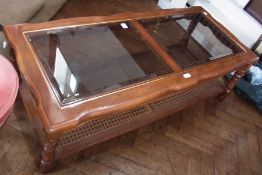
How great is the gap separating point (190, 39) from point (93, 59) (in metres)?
0.65

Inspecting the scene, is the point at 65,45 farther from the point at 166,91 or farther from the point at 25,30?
the point at 166,91

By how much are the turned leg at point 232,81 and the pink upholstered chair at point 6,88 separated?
1.33m

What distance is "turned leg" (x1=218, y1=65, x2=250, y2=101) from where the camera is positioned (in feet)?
5.55

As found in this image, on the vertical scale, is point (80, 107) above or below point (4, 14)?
above

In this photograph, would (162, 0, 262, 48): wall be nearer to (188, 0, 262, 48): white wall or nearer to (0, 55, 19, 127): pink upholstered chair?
(188, 0, 262, 48): white wall

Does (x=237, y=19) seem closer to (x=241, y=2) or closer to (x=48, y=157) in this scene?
(x=241, y=2)

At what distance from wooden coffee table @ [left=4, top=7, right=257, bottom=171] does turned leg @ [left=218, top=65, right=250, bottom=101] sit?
1 cm

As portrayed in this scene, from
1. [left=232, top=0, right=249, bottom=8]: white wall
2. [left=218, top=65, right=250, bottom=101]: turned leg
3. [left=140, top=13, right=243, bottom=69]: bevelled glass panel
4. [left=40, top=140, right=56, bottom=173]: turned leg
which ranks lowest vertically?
[left=40, top=140, right=56, bottom=173]: turned leg

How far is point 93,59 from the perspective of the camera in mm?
1356

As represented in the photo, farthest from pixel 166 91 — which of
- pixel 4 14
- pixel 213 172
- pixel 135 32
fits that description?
pixel 4 14

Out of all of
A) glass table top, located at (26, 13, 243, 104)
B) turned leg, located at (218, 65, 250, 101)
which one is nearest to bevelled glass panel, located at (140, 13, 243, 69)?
glass table top, located at (26, 13, 243, 104)

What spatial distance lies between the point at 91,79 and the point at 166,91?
337mm

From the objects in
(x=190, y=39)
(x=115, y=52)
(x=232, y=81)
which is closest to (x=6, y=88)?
(x=115, y=52)

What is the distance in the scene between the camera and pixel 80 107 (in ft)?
3.22
